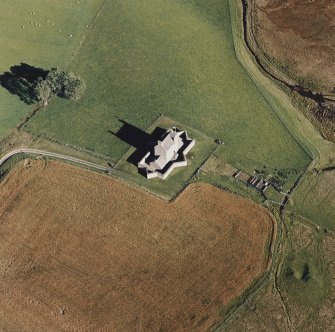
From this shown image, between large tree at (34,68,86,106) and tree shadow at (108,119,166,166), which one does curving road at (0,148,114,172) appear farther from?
large tree at (34,68,86,106)

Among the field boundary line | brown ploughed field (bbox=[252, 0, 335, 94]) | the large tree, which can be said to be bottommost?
the large tree

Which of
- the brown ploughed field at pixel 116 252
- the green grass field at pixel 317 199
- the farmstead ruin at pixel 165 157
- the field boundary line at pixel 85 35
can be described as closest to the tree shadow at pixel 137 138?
the farmstead ruin at pixel 165 157

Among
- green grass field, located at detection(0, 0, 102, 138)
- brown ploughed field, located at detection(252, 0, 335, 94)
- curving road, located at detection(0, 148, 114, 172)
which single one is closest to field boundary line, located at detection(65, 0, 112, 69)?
green grass field, located at detection(0, 0, 102, 138)

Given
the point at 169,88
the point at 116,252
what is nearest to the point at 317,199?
the point at 116,252

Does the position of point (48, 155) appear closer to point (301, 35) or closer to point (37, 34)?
point (37, 34)

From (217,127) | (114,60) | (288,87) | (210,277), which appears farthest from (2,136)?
(288,87)

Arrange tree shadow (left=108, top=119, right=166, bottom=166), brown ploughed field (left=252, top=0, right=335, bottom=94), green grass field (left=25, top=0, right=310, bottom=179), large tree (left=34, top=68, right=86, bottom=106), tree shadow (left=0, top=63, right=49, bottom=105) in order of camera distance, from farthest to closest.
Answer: brown ploughed field (left=252, top=0, right=335, bottom=94) < tree shadow (left=0, top=63, right=49, bottom=105) < large tree (left=34, top=68, right=86, bottom=106) < green grass field (left=25, top=0, right=310, bottom=179) < tree shadow (left=108, top=119, right=166, bottom=166)
